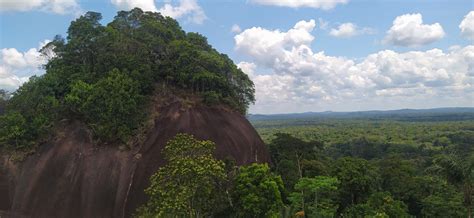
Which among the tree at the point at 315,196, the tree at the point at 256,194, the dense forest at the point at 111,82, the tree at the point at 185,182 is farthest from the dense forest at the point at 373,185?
the dense forest at the point at 111,82

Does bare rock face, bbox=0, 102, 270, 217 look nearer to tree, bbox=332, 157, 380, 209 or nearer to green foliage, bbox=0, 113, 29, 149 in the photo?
green foliage, bbox=0, 113, 29, 149

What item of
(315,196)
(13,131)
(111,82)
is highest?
(111,82)

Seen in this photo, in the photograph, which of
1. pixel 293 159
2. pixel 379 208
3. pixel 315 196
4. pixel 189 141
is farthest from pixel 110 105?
pixel 379 208

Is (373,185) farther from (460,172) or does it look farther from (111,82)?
(111,82)

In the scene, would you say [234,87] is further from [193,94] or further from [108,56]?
[108,56]

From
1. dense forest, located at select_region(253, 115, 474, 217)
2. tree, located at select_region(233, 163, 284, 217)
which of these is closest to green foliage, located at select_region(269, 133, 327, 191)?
dense forest, located at select_region(253, 115, 474, 217)

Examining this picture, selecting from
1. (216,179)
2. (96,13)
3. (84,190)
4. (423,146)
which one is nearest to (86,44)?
(96,13)
